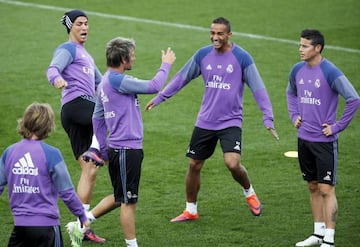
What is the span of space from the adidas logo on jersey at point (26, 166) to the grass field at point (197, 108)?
2.63 m

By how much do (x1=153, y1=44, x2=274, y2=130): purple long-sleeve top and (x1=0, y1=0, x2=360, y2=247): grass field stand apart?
1270 mm

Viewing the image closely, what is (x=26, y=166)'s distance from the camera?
7.30m

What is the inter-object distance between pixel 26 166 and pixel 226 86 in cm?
342

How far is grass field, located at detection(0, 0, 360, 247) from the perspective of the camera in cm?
1025

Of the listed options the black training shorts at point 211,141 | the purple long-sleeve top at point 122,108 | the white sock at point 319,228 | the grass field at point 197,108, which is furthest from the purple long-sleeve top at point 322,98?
the purple long-sleeve top at point 122,108

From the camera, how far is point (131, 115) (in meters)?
8.98

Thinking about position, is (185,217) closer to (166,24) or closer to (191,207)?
(191,207)

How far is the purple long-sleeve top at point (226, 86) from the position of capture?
1006 cm

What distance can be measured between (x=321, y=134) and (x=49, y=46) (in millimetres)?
10659

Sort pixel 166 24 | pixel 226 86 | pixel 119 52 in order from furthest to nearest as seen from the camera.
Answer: pixel 166 24 < pixel 226 86 < pixel 119 52

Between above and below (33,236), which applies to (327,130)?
above

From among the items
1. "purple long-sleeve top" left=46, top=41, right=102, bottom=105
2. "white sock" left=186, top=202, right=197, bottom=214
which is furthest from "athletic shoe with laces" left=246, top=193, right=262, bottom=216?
"purple long-sleeve top" left=46, top=41, right=102, bottom=105

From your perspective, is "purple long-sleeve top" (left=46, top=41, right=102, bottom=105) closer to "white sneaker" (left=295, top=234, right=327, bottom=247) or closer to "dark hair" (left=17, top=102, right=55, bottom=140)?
"dark hair" (left=17, top=102, right=55, bottom=140)

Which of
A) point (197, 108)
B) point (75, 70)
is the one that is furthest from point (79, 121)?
point (197, 108)
